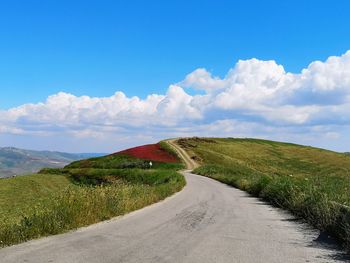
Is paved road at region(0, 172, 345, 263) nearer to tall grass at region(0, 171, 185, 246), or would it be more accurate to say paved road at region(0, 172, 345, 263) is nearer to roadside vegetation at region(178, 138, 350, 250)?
tall grass at region(0, 171, 185, 246)

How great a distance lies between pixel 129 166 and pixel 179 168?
8.16m

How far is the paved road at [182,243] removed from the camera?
31.7 ft

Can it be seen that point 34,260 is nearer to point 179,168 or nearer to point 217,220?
point 217,220

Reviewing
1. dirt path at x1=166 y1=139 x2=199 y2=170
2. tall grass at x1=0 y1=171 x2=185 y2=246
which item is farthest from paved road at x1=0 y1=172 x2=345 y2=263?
dirt path at x1=166 y1=139 x2=199 y2=170

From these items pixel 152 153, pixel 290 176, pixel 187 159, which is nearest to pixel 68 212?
pixel 290 176

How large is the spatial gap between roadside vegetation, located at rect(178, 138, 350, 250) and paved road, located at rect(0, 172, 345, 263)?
33.1 inches

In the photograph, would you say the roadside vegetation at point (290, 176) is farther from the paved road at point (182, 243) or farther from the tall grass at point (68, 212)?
the tall grass at point (68, 212)

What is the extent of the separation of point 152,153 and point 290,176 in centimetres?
5842

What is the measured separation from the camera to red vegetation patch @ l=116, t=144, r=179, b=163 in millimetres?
80900

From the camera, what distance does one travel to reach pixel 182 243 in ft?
37.0

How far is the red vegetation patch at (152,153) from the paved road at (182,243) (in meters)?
63.3

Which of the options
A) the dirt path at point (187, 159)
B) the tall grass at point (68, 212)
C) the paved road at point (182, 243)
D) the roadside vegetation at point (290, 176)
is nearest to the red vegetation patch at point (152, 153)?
the dirt path at point (187, 159)

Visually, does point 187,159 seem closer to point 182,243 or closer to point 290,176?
point 290,176

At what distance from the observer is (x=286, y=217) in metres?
17.8
